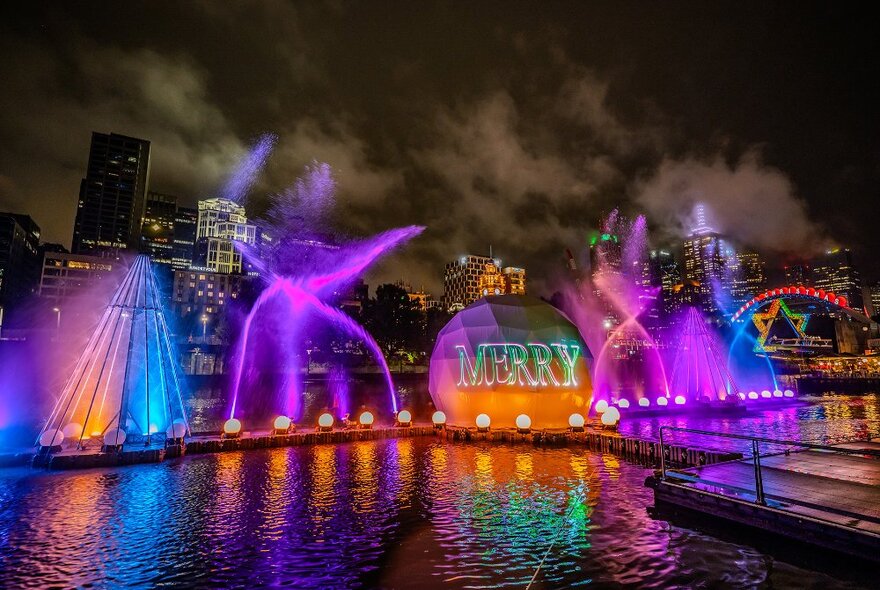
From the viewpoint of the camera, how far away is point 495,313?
1177 inches

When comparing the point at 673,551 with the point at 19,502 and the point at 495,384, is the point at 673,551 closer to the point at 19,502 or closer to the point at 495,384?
the point at 495,384

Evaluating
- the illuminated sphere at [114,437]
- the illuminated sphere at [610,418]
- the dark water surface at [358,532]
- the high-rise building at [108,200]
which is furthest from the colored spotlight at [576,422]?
the high-rise building at [108,200]

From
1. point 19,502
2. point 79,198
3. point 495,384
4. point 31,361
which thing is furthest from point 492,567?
point 79,198

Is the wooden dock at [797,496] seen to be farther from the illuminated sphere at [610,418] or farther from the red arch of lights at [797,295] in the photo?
the red arch of lights at [797,295]

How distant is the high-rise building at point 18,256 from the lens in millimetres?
146125

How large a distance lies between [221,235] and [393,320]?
116199 mm

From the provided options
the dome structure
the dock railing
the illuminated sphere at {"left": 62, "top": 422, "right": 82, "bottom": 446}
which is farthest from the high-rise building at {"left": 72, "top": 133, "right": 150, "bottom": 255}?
Answer: the dock railing

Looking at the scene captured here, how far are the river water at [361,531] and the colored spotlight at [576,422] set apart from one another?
606cm

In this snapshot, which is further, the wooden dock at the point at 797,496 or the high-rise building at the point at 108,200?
the high-rise building at the point at 108,200

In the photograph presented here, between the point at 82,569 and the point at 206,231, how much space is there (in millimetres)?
192687

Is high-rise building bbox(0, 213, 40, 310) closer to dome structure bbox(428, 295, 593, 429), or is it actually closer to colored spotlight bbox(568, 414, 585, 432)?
dome structure bbox(428, 295, 593, 429)

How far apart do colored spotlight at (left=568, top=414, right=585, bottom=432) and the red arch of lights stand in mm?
58981

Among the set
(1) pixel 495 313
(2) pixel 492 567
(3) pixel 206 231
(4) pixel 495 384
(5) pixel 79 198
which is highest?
(5) pixel 79 198

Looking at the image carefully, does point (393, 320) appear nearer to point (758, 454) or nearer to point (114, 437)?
point (114, 437)
